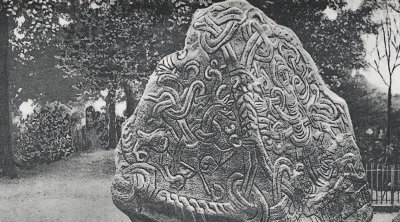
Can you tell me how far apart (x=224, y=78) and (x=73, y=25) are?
8.41m

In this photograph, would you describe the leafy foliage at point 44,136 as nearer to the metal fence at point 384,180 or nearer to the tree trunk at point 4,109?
the tree trunk at point 4,109

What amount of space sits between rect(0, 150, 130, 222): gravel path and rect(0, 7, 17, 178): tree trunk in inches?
12.8

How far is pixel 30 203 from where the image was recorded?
9141 millimetres

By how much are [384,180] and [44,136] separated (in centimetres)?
760

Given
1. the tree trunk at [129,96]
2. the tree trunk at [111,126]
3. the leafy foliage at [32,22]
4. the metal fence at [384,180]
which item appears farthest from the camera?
the tree trunk at [111,126]

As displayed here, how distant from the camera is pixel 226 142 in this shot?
4184mm

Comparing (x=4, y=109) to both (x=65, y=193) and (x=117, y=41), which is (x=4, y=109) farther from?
(x=117, y=41)

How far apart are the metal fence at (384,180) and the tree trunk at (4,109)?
705 cm

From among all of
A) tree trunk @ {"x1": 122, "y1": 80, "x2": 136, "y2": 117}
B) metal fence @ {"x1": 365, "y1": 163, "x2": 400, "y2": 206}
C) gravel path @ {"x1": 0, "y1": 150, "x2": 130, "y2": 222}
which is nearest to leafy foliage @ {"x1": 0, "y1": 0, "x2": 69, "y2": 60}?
tree trunk @ {"x1": 122, "y1": 80, "x2": 136, "y2": 117}

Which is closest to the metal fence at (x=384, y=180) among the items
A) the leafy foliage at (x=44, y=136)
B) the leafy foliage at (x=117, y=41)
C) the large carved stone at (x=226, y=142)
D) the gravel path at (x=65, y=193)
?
the gravel path at (x=65, y=193)

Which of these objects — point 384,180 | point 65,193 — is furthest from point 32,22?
point 384,180

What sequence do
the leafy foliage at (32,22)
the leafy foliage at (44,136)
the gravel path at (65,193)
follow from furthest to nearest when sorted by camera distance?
the leafy foliage at (44,136)
the leafy foliage at (32,22)
the gravel path at (65,193)

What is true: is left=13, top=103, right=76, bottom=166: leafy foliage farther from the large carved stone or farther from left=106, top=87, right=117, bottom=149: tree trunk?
the large carved stone

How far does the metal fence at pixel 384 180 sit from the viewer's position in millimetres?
9352
